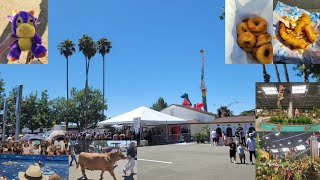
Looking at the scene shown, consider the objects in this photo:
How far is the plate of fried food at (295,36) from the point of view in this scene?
8.79m

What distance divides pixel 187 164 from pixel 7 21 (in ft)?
22.3

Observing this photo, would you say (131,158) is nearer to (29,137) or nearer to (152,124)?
(29,137)

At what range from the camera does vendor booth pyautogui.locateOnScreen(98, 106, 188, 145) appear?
34.6 ft

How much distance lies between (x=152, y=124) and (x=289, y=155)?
615 centimetres

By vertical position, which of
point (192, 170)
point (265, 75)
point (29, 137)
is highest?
point (265, 75)

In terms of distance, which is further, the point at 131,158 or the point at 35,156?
the point at 35,156

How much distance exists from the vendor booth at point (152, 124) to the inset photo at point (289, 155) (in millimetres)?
2808

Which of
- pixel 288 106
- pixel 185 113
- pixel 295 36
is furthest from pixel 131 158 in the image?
pixel 185 113

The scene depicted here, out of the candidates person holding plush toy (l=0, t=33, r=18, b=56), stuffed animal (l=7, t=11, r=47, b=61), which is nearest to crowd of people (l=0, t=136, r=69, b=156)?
stuffed animal (l=7, t=11, r=47, b=61)

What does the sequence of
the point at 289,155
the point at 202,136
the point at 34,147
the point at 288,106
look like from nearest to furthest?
the point at 288,106 < the point at 289,155 < the point at 34,147 < the point at 202,136

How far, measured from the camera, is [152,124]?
13727mm

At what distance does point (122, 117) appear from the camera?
10.6m

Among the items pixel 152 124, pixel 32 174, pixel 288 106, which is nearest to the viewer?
pixel 288 106

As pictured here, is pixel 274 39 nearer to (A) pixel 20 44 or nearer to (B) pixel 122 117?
(B) pixel 122 117
